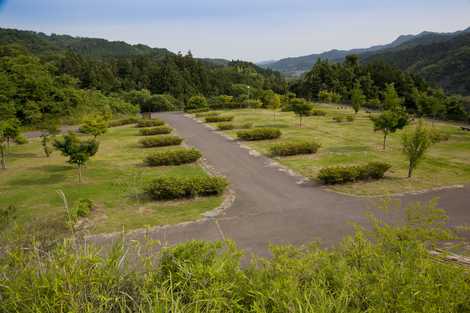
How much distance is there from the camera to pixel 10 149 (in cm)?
2075

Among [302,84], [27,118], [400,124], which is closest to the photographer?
[400,124]

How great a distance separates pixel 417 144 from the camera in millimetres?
12953

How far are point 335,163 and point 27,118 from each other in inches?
959

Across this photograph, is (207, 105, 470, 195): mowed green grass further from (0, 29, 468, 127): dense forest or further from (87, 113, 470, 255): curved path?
(0, 29, 468, 127): dense forest

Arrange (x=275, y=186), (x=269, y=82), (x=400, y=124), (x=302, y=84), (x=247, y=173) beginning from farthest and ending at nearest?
(x=269, y=82), (x=302, y=84), (x=400, y=124), (x=247, y=173), (x=275, y=186)

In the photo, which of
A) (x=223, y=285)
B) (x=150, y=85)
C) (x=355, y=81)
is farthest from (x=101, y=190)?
(x=150, y=85)

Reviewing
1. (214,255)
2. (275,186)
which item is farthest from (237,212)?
(214,255)

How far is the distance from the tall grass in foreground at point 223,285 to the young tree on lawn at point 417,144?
32.3 ft

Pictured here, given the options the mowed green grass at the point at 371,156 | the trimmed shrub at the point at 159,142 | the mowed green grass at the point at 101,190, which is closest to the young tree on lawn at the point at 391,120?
the mowed green grass at the point at 371,156

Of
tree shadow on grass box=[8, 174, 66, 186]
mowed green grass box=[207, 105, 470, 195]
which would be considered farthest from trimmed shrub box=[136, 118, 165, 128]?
tree shadow on grass box=[8, 174, 66, 186]

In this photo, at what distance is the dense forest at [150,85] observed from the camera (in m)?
28.0

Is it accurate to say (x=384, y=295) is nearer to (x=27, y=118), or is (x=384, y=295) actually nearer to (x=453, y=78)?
(x=27, y=118)

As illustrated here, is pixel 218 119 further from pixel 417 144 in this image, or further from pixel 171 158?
pixel 417 144

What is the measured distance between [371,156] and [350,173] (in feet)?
17.4
